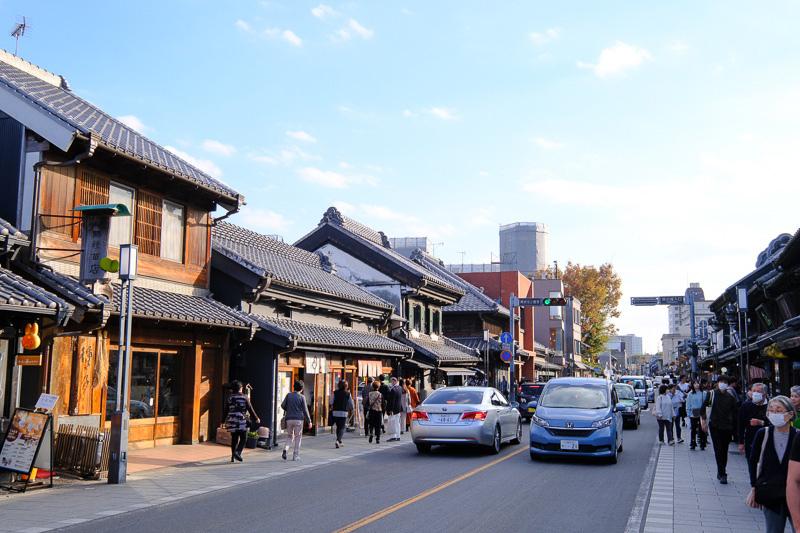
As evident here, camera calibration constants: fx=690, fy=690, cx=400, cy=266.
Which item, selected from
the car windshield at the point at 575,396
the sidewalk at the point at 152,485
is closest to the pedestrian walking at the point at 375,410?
the sidewalk at the point at 152,485

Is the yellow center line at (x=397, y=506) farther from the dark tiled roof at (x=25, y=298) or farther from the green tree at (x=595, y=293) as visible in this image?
the green tree at (x=595, y=293)

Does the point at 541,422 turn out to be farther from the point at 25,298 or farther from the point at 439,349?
the point at 439,349

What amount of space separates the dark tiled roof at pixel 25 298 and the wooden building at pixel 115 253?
992mm

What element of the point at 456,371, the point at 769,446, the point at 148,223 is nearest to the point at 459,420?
the point at 148,223

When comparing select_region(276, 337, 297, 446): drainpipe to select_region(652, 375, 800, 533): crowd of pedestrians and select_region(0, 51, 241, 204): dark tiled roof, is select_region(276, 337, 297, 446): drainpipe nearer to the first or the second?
select_region(0, 51, 241, 204): dark tiled roof

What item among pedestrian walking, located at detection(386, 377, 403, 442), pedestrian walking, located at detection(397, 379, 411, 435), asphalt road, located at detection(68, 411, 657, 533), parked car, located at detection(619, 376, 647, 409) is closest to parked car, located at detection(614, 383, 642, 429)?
pedestrian walking, located at detection(397, 379, 411, 435)

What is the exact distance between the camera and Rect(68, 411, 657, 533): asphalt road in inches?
347

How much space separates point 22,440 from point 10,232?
3.99m

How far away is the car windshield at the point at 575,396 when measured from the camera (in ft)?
52.7

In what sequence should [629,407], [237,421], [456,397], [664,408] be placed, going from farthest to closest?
[629,407], [664,408], [456,397], [237,421]

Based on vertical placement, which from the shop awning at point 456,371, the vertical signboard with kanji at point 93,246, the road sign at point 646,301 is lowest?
the shop awning at point 456,371

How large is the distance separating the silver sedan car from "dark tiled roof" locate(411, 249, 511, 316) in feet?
84.7

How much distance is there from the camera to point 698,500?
10906 millimetres

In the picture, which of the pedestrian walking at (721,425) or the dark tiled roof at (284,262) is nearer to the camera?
the pedestrian walking at (721,425)
